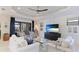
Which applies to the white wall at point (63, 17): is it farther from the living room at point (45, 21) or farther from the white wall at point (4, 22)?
the white wall at point (4, 22)

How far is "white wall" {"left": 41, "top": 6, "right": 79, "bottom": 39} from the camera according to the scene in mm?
4232

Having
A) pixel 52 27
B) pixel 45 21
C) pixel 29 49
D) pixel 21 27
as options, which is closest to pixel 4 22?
pixel 21 27

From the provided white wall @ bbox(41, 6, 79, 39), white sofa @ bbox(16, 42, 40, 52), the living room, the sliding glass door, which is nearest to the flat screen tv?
the living room

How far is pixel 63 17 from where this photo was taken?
439 cm

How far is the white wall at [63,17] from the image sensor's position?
423 cm

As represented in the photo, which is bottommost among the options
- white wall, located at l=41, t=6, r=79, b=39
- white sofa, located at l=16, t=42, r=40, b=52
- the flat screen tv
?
white sofa, located at l=16, t=42, r=40, b=52

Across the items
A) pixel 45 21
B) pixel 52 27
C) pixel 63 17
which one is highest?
pixel 63 17

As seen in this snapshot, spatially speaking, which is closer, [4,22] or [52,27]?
[52,27]

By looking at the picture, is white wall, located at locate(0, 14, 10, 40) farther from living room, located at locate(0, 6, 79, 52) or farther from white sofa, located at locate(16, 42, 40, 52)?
white sofa, located at locate(16, 42, 40, 52)

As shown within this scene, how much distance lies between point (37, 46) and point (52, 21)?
2029mm

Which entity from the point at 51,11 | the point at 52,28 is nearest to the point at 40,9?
→ the point at 51,11

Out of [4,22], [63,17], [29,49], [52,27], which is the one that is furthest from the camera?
[4,22]

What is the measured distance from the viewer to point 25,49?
103 inches

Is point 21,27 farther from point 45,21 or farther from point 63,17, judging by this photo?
point 63,17
